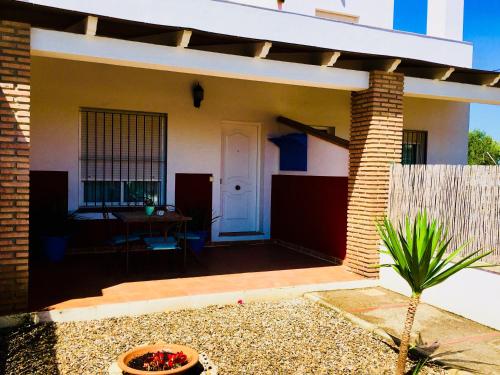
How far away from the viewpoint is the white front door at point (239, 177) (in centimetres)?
984

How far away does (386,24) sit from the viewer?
13.1 metres

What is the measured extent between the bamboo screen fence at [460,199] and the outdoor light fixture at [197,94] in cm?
394

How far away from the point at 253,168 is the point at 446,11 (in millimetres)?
7049

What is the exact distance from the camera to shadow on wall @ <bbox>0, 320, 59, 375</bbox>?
13.4 feet

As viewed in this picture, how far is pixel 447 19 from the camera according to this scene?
1266 centimetres

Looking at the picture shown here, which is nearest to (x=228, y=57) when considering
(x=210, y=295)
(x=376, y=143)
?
(x=376, y=143)

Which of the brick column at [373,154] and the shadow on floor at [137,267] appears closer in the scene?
the shadow on floor at [137,267]

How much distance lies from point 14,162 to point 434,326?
5.02 metres

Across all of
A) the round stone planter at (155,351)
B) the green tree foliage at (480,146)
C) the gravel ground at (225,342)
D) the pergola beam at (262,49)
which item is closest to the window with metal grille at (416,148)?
the pergola beam at (262,49)

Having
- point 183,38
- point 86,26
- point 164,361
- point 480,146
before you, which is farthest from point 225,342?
point 480,146

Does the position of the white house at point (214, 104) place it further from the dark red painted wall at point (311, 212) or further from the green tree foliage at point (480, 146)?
the green tree foliage at point (480, 146)

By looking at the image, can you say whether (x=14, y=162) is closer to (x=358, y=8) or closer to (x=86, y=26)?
(x=86, y=26)

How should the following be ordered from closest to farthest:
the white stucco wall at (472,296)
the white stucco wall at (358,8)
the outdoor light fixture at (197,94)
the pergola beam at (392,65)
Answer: the white stucco wall at (472,296) → the pergola beam at (392,65) → the outdoor light fixture at (197,94) → the white stucco wall at (358,8)

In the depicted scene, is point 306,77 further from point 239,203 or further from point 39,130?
point 39,130
